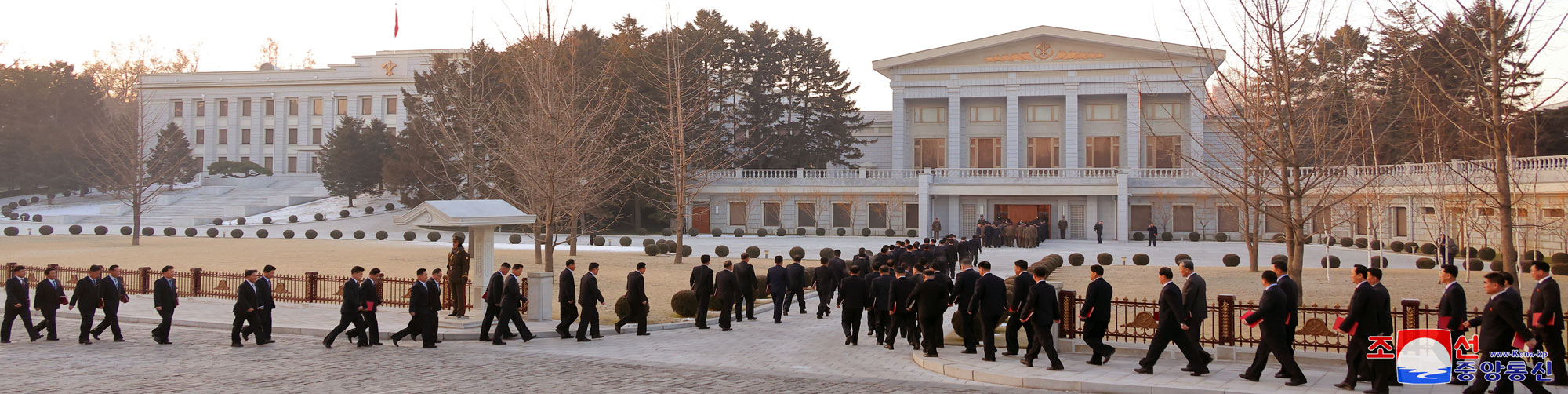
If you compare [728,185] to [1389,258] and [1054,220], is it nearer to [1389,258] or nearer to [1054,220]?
[1054,220]

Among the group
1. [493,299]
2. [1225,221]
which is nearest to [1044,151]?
[1225,221]

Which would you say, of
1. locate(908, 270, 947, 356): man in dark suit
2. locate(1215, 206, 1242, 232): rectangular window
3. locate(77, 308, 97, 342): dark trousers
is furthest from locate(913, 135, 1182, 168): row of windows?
locate(77, 308, 97, 342): dark trousers

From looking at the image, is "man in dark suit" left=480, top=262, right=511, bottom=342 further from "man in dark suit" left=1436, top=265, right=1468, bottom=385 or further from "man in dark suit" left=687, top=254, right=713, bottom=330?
"man in dark suit" left=1436, top=265, right=1468, bottom=385

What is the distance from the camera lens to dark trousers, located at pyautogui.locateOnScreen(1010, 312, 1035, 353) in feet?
36.4

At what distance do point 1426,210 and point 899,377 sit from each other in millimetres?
35073

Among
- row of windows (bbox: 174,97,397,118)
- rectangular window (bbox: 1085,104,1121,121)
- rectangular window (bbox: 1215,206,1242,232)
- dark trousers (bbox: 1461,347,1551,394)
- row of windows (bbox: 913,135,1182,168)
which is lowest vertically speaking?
dark trousers (bbox: 1461,347,1551,394)

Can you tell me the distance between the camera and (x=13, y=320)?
532 inches

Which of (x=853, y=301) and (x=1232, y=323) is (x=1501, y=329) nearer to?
(x=1232, y=323)

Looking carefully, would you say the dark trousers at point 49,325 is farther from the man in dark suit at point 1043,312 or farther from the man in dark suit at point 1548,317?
the man in dark suit at point 1548,317

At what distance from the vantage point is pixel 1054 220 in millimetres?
48219

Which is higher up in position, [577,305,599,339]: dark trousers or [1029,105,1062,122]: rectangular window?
[1029,105,1062,122]: rectangular window

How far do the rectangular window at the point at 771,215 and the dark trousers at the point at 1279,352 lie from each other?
4197cm

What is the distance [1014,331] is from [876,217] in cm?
3893

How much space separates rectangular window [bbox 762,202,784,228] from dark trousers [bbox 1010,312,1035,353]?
39849mm
